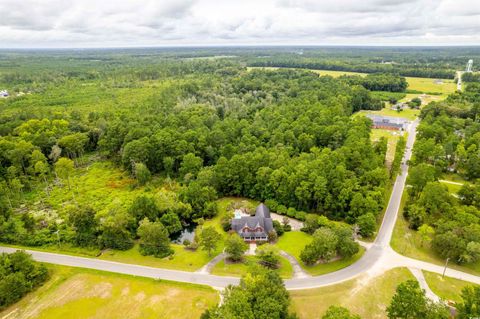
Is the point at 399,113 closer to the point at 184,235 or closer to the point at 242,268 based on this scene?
the point at 184,235

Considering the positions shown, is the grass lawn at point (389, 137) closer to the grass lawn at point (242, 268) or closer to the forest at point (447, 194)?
the forest at point (447, 194)

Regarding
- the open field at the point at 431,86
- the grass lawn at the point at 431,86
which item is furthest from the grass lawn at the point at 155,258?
the grass lawn at the point at 431,86

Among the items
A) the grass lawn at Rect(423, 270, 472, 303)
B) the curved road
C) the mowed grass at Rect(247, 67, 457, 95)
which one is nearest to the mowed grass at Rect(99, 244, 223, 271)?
the curved road

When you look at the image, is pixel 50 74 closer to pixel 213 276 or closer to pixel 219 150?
pixel 219 150

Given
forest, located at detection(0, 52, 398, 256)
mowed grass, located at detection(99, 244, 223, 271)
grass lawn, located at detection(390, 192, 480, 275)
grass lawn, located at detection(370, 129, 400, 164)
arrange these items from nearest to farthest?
grass lawn, located at detection(390, 192, 480, 275), mowed grass, located at detection(99, 244, 223, 271), forest, located at detection(0, 52, 398, 256), grass lawn, located at detection(370, 129, 400, 164)

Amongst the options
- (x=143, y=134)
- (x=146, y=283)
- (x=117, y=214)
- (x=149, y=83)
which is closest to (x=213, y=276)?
(x=146, y=283)

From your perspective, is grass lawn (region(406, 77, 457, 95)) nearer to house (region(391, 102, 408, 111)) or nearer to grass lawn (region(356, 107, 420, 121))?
house (region(391, 102, 408, 111))
